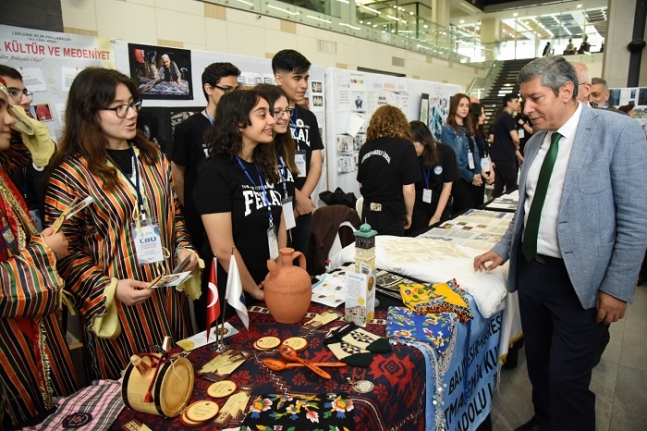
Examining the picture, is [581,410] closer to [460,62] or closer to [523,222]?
[523,222]

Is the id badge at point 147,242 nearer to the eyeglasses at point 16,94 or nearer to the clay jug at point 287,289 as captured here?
the clay jug at point 287,289

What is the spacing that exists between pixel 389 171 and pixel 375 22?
24.0 ft

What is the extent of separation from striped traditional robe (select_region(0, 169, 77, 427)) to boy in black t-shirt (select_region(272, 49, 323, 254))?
1.44 m

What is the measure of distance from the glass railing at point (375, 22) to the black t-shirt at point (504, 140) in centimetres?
359

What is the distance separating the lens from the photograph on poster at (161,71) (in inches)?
110

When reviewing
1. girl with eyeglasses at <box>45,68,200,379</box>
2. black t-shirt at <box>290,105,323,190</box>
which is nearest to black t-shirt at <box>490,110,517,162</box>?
black t-shirt at <box>290,105,323,190</box>

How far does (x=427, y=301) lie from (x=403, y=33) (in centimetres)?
1021

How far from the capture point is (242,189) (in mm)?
1594

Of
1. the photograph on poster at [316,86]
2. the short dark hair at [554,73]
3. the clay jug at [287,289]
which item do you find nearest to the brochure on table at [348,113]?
the photograph on poster at [316,86]

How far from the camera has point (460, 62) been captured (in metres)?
14.2

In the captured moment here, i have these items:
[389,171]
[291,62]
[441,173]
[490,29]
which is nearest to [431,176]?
[441,173]

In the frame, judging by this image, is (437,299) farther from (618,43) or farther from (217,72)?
(618,43)

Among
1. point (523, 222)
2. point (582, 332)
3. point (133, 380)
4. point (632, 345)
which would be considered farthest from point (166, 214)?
point (632, 345)

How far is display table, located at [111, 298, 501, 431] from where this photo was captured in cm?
104
